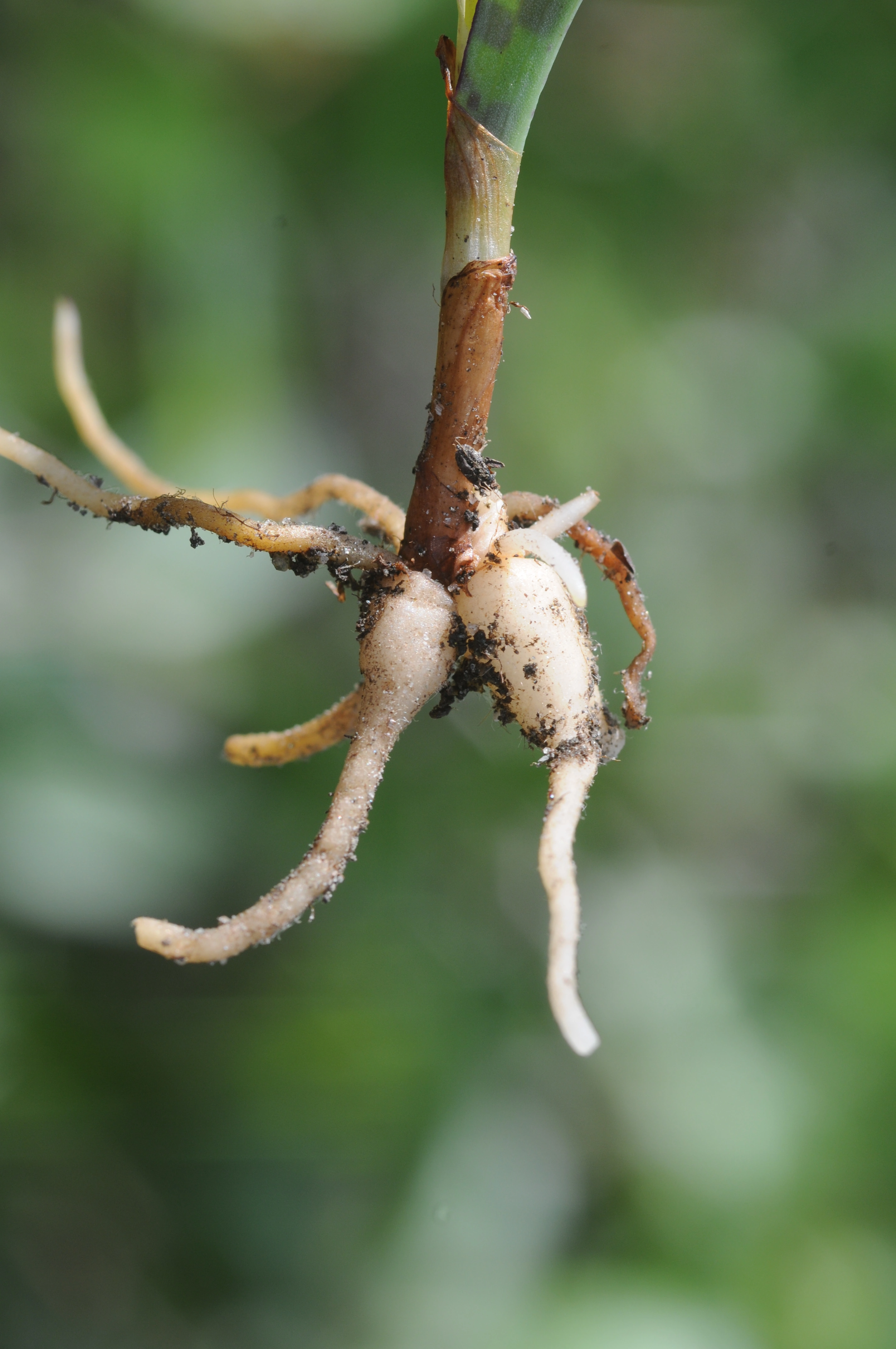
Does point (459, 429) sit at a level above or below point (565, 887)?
above

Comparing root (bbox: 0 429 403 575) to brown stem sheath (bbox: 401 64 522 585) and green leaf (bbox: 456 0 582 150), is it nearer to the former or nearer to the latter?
brown stem sheath (bbox: 401 64 522 585)

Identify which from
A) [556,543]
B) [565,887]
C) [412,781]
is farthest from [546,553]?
[412,781]

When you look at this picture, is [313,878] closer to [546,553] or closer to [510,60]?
[546,553]

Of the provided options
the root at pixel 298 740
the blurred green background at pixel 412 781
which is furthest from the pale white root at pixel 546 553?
the blurred green background at pixel 412 781

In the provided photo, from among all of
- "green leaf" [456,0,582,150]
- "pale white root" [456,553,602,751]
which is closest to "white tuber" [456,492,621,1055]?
"pale white root" [456,553,602,751]

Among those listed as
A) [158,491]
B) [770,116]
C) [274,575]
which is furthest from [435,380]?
[770,116]

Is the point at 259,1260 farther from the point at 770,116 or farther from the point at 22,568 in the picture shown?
the point at 770,116

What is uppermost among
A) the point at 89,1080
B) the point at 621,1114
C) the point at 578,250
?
the point at 578,250
